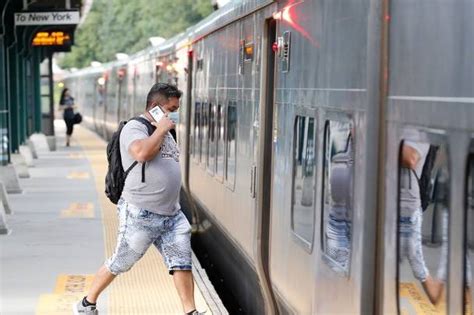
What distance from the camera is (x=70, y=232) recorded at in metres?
15.8

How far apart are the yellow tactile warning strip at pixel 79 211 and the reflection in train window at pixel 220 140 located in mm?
5982

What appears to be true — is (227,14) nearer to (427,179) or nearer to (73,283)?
(73,283)

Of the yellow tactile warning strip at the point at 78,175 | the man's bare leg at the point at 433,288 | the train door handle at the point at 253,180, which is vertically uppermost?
the man's bare leg at the point at 433,288

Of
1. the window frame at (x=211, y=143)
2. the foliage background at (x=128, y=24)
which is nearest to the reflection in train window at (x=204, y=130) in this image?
the window frame at (x=211, y=143)

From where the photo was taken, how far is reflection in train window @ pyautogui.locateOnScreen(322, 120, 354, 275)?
5.43 m

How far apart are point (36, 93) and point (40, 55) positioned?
321 cm

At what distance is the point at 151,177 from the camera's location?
833 cm

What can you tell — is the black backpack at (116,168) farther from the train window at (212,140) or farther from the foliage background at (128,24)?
the foliage background at (128,24)

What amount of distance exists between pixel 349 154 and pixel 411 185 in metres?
0.88

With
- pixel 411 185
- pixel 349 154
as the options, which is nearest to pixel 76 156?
pixel 349 154

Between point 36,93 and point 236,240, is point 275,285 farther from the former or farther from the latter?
point 36,93

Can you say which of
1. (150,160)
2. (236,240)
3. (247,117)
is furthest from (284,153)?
(236,240)

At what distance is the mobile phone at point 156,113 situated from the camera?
834 cm

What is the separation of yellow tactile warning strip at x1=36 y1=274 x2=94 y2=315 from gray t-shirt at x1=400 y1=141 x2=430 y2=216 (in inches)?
219
